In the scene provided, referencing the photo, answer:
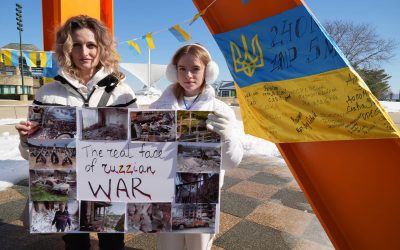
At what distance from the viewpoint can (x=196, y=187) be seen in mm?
1515

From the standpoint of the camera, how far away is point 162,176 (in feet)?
5.01

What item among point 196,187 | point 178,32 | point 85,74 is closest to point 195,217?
point 196,187

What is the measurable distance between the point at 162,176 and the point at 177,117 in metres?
0.34

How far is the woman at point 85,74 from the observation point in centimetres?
161

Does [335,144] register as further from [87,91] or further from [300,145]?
[87,91]

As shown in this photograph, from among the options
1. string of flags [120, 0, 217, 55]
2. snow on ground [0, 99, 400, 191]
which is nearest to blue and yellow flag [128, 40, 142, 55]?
string of flags [120, 0, 217, 55]

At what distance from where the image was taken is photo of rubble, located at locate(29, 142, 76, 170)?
1.46m

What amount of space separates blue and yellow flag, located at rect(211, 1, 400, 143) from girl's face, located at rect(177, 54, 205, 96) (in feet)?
1.36

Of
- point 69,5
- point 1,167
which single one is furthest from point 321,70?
A: point 1,167

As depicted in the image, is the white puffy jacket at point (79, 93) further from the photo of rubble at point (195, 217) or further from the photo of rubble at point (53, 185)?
the photo of rubble at point (195, 217)

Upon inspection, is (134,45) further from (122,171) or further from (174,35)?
(122,171)

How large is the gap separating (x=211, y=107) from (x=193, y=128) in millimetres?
295

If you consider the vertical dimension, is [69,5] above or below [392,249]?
above

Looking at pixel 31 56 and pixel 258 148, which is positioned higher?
pixel 31 56
